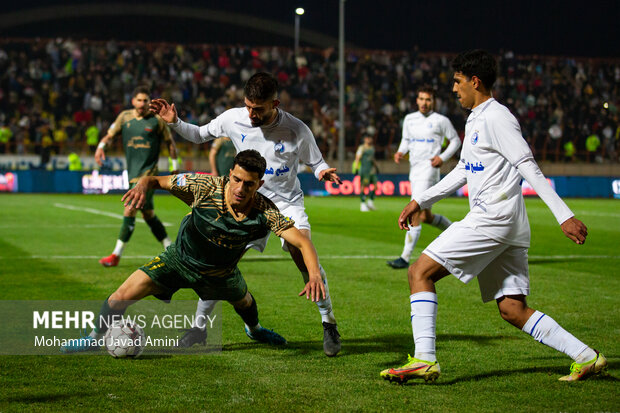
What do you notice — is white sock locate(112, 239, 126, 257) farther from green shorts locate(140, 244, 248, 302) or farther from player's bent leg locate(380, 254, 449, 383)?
player's bent leg locate(380, 254, 449, 383)

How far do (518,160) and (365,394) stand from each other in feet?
5.51

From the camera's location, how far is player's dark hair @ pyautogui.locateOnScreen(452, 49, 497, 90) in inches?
192

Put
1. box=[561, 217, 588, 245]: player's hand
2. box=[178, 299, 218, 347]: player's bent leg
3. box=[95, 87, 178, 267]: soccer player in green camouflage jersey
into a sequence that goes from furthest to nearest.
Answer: box=[95, 87, 178, 267]: soccer player in green camouflage jersey < box=[178, 299, 218, 347]: player's bent leg < box=[561, 217, 588, 245]: player's hand

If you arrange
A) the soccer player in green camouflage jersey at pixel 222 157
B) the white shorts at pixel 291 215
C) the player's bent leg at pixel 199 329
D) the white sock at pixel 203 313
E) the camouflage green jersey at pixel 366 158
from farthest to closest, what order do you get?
the camouflage green jersey at pixel 366 158 → the soccer player in green camouflage jersey at pixel 222 157 → the white shorts at pixel 291 215 → the white sock at pixel 203 313 → the player's bent leg at pixel 199 329

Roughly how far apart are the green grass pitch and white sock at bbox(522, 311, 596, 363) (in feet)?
0.68

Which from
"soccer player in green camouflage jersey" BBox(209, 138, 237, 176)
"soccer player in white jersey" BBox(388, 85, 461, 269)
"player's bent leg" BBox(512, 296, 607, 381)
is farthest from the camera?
"soccer player in green camouflage jersey" BBox(209, 138, 237, 176)

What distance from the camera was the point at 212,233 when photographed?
5023 millimetres

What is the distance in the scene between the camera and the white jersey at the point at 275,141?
6.23 metres

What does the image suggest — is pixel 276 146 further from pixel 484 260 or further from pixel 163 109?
pixel 484 260

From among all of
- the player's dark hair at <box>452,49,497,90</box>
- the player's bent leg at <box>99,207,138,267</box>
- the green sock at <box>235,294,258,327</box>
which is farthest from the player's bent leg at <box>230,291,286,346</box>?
the player's bent leg at <box>99,207,138,267</box>

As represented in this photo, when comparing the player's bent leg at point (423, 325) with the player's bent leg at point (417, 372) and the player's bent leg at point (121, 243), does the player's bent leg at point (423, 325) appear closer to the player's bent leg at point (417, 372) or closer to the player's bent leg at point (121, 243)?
the player's bent leg at point (417, 372)

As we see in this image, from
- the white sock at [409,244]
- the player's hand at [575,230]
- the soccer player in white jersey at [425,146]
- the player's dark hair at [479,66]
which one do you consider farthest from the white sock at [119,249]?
the player's hand at [575,230]

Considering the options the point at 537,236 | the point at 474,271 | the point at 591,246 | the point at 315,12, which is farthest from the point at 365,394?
the point at 315,12

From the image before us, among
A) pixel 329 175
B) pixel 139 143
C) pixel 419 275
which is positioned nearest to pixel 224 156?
pixel 139 143
